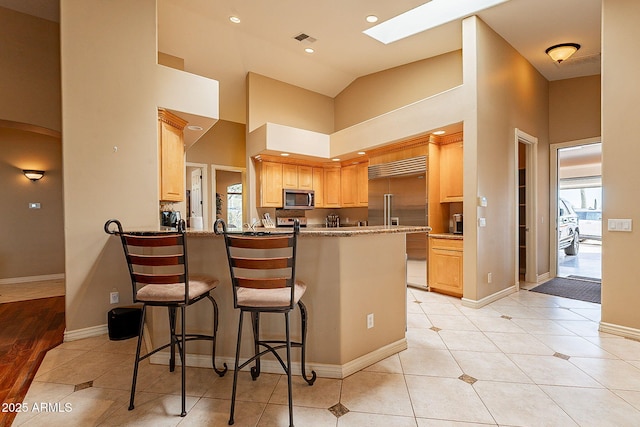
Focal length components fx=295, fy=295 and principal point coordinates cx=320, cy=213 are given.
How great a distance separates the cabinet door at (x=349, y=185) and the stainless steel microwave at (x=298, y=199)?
0.67 m

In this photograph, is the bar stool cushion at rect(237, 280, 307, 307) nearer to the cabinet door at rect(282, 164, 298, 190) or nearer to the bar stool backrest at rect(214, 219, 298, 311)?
the bar stool backrest at rect(214, 219, 298, 311)

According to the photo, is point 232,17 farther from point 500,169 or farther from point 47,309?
point 47,309

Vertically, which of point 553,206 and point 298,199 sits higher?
point 298,199

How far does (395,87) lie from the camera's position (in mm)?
5684

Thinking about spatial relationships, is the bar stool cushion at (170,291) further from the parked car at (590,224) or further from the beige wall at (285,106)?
the parked car at (590,224)

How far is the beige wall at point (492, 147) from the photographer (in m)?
3.75

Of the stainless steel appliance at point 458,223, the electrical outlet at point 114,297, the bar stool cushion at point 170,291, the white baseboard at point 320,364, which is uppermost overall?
the stainless steel appliance at point 458,223

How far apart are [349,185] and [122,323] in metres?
4.53

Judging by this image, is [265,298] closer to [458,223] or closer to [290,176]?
[458,223]

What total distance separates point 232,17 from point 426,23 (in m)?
2.81

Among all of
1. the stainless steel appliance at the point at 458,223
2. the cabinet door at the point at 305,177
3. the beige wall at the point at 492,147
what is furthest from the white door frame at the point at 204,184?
the beige wall at the point at 492,147

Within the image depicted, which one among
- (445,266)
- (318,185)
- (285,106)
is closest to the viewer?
(445,266)

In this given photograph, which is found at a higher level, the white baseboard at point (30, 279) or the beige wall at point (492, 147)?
the beige wall at point (492, 147)

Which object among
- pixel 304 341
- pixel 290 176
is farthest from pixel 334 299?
pixel 290 176
